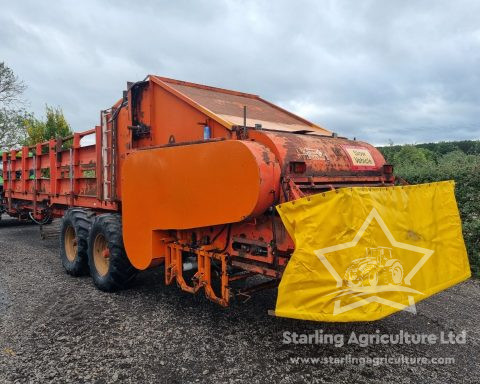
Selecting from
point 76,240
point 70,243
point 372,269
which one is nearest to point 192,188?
point 372,269

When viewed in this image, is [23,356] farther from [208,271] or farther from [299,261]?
[299,261]

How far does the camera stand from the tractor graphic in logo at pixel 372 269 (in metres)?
2.74

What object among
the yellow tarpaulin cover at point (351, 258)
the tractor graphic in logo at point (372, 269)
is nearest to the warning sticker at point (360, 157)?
the yellow tarpaulin cover at point (351, 258)

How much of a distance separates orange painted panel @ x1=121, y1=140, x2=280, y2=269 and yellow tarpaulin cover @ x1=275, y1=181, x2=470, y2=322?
390 mm

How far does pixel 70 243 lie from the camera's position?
20.3 feet

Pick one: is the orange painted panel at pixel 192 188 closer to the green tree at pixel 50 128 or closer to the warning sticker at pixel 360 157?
the warning sticker at pixel 360 157

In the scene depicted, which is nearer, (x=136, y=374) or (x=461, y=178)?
(x=136, y=374)

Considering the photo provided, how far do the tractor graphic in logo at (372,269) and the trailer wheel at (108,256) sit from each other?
9.69 ft

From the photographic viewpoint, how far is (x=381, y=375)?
311 cm

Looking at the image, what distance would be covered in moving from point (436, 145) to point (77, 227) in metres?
16.0

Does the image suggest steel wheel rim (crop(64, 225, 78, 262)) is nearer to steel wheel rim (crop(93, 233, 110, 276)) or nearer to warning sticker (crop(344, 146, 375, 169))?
steel wheel rim (crop(93, 233, 110, 276))

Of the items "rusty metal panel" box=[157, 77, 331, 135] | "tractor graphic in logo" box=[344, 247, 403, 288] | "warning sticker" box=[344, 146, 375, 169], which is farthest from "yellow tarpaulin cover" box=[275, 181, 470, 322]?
"rusty metal panel" box=[157, 77, 331, 135]

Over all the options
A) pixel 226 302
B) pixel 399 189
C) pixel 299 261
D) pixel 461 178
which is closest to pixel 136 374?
pixel 226 302

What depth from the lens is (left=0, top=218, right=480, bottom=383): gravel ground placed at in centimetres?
312
